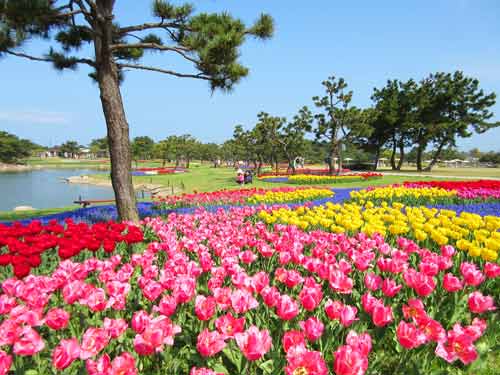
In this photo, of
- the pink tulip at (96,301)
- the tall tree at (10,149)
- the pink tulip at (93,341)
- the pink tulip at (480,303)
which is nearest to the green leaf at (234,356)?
the pink tulip at (93,341)

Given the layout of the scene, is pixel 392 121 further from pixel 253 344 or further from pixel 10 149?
pixel 10 149

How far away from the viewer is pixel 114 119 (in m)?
7.09

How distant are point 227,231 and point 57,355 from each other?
10.9 ft

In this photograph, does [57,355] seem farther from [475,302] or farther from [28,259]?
[475,302]

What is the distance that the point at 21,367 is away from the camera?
72.3 inches

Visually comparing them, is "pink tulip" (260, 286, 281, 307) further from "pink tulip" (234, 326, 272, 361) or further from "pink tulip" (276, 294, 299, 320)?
"pink tulip" (234, 326, 272, 361)

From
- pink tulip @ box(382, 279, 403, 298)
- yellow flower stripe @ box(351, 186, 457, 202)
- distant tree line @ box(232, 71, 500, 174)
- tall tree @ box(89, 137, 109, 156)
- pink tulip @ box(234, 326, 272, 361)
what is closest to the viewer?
pink tulip @ box(234, 326, 272, 361)

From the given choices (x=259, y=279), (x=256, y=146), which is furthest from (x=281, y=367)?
(x=256, y=146)

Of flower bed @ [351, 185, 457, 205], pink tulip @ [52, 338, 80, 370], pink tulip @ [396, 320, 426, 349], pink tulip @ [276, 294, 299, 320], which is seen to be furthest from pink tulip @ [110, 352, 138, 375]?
flower bed @ [351, 185, 457, 205]

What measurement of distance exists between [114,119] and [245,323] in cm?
602

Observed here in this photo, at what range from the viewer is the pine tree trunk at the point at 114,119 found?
700 centimetres

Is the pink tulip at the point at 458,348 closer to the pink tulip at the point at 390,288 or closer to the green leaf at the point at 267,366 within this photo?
the pink tulip at the point at 390,288

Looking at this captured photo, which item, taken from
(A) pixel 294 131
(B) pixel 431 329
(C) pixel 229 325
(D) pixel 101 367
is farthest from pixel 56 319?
(A) pixel 294 131

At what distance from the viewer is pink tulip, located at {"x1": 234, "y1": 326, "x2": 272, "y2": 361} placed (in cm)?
158
